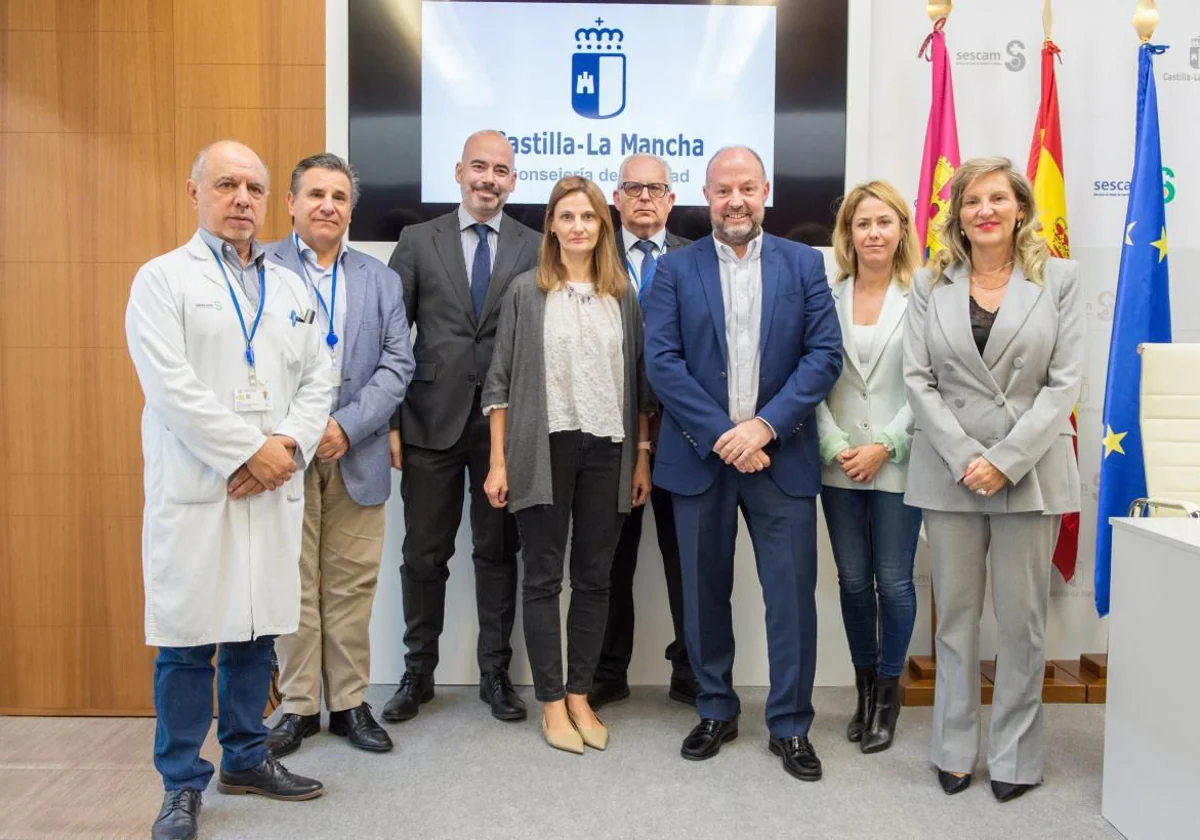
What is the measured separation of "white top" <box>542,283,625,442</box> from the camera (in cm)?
283

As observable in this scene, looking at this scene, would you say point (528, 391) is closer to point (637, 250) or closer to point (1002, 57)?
point (637, 250)

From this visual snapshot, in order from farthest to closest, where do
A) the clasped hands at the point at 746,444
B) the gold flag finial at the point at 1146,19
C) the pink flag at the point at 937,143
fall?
Answer: 1. the pink flag at the point at 937,143
2. the gold flag finial at the point at 1146,19
3. the clasped hands at the point at 746,444

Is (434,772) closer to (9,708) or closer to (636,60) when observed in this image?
(9,708)

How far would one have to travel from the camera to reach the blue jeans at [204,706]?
91.6 inches

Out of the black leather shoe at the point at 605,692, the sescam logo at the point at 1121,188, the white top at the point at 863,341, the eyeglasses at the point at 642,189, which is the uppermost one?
the sescam logo at the point at 1121,188

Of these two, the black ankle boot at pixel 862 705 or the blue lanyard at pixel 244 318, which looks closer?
the blue lanyard at pixel 244 318

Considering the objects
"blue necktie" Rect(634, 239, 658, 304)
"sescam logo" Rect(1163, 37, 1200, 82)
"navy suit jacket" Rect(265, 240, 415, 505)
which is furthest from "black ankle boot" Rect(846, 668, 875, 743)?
"sescam logo" Rect(1163, 37, 1200, 82)

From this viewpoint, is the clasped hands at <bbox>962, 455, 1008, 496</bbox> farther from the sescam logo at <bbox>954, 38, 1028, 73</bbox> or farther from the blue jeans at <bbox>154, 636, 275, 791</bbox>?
the sescam logo at <bbox>954, 38, 1028, 73</bbox>

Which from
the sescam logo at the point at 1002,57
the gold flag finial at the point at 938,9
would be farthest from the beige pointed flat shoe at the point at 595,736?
the sescam logo at the point at 1002,57

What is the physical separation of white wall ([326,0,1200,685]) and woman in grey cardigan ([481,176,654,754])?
0.79m

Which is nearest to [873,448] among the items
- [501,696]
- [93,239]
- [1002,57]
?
[501,696]

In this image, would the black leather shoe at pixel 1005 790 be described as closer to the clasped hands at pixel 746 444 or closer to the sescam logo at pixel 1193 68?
the clasped hands at pixel 746 444

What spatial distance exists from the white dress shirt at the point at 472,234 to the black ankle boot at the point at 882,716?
1911 mm

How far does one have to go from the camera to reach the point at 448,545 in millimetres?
3234
